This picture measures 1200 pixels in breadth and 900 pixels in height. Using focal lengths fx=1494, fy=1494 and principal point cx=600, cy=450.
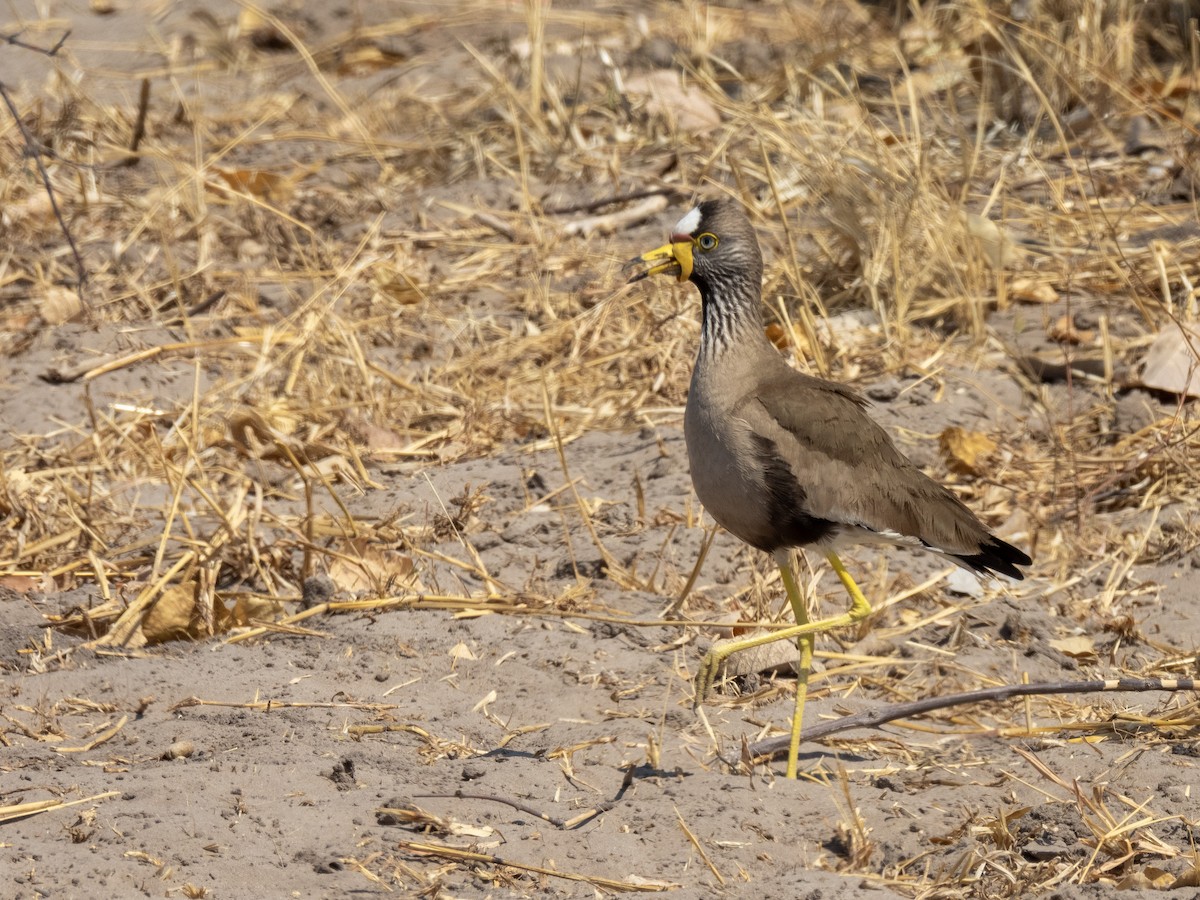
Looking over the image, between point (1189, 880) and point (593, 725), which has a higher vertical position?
point (1189, 880)

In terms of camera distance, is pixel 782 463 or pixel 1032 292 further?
pixel 1032 292

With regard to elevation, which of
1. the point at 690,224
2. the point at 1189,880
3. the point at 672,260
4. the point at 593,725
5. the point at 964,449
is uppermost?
the point at 690,224

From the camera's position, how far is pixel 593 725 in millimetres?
4102

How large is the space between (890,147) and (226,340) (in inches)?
131

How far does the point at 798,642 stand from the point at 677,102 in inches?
187

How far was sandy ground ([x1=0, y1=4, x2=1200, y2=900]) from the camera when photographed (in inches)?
130

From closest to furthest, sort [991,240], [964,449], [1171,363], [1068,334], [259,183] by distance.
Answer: [964,449], [1171,363], [1068,334], [991,240], [259,183]

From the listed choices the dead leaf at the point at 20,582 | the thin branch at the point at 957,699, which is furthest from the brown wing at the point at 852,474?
the dead leaf at the point at 20,582

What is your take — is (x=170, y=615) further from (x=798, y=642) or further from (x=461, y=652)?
(x=798, y=642)

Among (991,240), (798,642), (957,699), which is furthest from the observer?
(991,240)

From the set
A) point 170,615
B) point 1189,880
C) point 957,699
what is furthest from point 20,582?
point 1189,880

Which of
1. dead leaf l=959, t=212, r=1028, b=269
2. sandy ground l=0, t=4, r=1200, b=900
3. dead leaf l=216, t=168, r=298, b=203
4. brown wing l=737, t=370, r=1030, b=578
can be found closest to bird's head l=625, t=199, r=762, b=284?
brown wing l=737, t=370, r=1030, b=578

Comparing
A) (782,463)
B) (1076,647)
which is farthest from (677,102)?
(782,463)

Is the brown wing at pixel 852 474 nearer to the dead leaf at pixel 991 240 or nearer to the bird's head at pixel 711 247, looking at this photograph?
the bird's head at pixel 711 247
